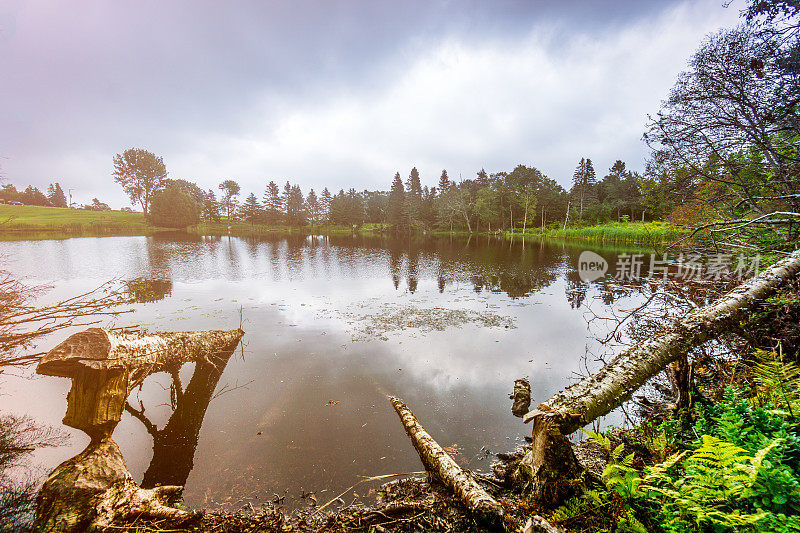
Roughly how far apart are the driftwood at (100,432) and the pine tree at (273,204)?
69.3m

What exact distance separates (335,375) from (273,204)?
70.2 meters

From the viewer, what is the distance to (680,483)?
188 centimetres

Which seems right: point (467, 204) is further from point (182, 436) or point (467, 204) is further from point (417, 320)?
point (182, 436)

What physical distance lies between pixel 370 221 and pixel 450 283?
63445 millimetres

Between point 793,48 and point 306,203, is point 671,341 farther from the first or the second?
point 306,203

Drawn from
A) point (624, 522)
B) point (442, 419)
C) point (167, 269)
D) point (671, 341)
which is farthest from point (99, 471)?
point (167, 269)

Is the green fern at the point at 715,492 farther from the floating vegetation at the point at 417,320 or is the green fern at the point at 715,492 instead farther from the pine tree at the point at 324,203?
the pine tree at the point at 324,203

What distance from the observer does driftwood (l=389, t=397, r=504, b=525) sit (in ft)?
7.18

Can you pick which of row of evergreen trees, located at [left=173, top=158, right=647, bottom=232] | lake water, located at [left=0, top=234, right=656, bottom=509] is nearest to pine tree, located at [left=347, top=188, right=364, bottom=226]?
row of evergreen trees, located at [left=173, top=158, right=647, bottom=232]

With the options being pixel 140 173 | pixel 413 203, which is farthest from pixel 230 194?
pixel 413 203

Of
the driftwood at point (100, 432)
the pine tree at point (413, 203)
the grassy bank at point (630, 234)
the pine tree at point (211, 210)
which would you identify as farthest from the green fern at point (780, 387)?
the pine tree at point (211, 210)

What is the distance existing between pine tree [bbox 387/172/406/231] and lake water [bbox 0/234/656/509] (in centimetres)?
5093

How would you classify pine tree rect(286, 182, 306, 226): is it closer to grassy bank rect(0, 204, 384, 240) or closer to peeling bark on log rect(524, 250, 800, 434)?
grassy bank rect(0, 204, 384, 240)

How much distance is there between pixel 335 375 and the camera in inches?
217
